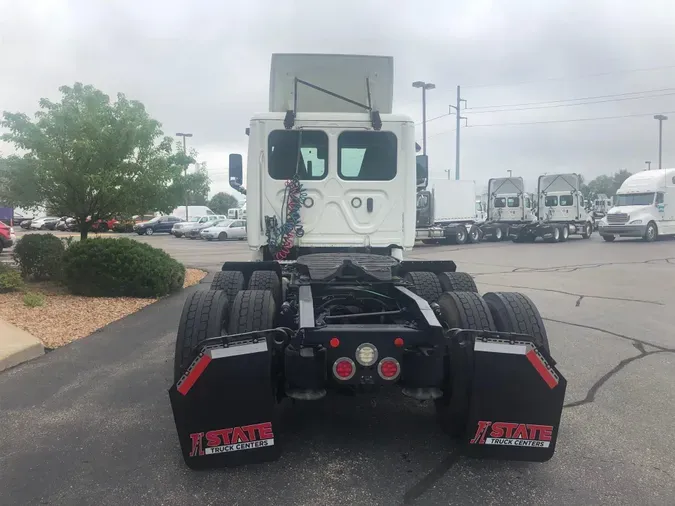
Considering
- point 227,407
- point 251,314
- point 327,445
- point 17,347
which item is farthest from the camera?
point 17,347

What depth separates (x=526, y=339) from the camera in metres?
3.32

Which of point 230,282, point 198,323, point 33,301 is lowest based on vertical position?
point 33,301

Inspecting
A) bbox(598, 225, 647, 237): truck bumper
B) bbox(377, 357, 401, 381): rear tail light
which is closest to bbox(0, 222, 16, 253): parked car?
bbox(377, 357, 401, 381): rear tail light

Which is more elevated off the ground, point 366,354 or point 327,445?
point 366,354

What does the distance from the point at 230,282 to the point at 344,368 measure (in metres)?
2.11

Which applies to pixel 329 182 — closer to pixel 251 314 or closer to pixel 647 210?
pixel 251 314

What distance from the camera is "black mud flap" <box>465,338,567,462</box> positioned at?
3.30 m

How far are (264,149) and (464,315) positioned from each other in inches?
128

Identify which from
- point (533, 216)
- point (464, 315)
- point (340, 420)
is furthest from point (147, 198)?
point (533, 216)

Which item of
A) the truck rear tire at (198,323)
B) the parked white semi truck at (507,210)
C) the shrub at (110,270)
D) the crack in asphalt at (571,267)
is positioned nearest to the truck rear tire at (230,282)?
the truck rear tire at (198,323)

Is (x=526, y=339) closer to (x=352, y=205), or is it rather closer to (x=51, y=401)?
(x=352, y=205)

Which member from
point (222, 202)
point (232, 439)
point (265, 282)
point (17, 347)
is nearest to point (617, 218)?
point (265, 282)

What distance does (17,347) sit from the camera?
6477 mm

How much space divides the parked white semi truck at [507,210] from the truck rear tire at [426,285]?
84.7 ft
